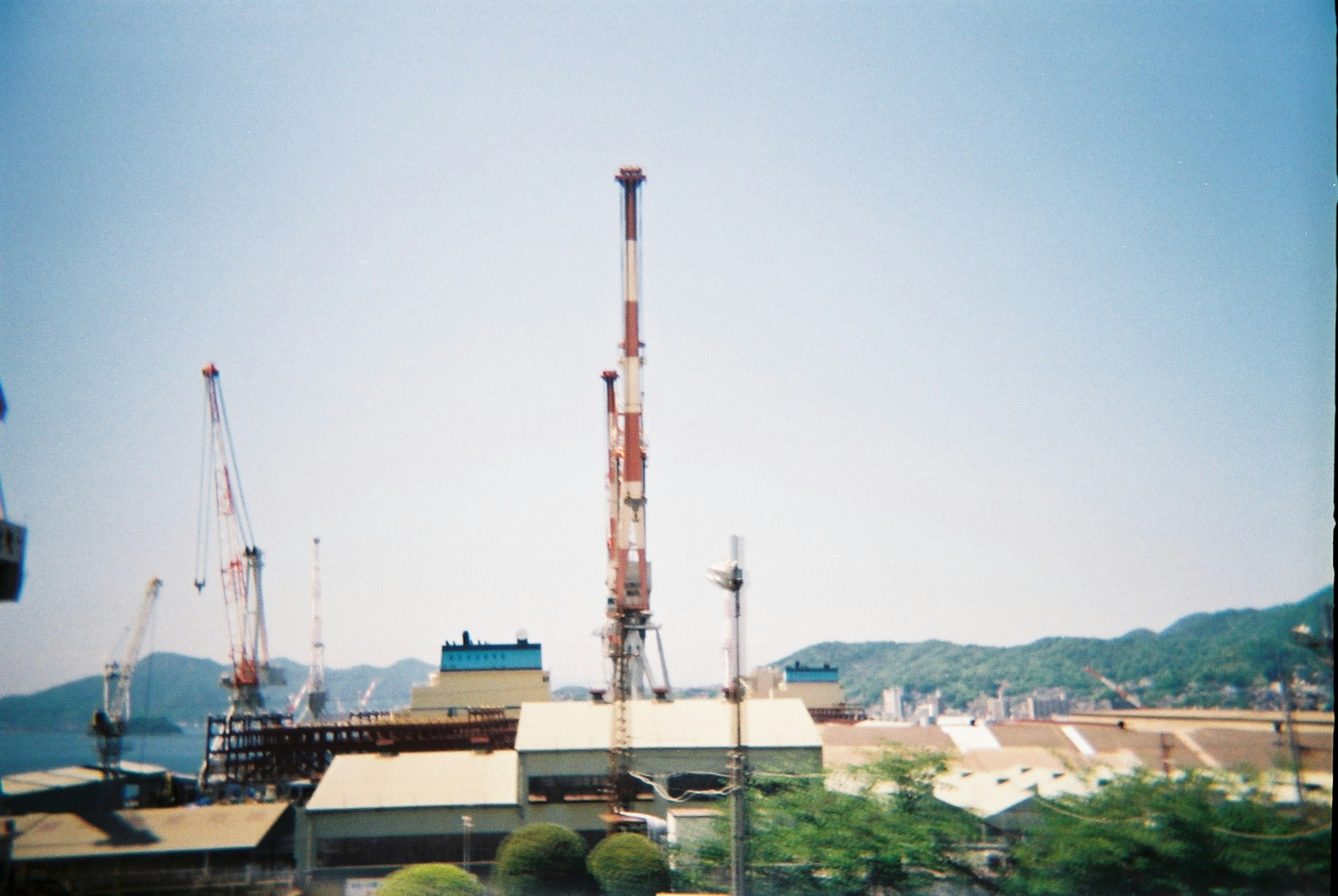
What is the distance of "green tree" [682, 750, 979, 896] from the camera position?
1598 centimetres

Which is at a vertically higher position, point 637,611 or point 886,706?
point 637,611

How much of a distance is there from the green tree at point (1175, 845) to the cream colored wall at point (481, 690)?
25.0 metres

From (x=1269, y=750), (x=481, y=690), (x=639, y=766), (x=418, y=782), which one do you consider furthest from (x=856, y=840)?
(x=481, y=690)

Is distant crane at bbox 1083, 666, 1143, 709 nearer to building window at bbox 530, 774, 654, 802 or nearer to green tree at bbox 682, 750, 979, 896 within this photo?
green tree at bbox 682, 750, 979, 896

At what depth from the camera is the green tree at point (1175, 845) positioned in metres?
13.2

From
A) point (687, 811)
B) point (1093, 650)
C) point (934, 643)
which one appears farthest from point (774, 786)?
point (934, 643)

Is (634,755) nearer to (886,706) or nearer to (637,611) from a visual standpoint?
(637,611)

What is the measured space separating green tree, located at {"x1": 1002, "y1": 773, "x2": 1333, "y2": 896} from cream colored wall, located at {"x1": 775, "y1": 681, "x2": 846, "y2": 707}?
34397 millimetres

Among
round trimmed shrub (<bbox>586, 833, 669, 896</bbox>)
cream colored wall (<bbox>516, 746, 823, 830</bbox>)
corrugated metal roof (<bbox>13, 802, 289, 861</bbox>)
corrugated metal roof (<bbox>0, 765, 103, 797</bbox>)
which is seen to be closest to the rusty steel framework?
cream colored wall (<bbox>516, 746, 823, 830</bbox>)

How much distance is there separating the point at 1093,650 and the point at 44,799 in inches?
3078

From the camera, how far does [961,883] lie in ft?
51.7

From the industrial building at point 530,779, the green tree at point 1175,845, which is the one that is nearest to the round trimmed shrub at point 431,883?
the industrial building at point 530,779

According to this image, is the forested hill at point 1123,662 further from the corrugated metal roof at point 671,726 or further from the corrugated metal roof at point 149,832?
the corrugated metal roof at point 149,832

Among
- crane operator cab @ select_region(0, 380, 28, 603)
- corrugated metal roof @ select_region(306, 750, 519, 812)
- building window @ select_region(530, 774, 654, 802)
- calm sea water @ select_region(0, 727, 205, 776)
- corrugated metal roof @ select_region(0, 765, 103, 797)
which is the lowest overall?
calm sea water @ select_region(0, 727, 205, 776)
